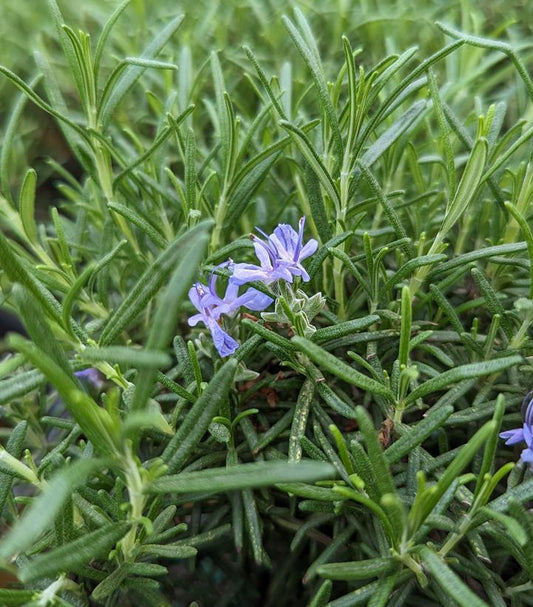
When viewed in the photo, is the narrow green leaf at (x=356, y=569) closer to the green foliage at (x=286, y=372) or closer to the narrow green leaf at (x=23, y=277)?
the green foliage at (x=286, y=372)

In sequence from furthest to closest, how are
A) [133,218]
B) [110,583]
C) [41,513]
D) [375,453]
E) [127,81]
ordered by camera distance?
[127,81] < [133,218] < [110,583] < [375,453] < [41,513]

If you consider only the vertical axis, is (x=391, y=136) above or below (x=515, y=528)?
above

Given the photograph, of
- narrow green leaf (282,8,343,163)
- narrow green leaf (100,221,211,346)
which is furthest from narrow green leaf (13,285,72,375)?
narrow green leaf (282,8,343,163)

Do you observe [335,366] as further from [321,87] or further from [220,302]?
[321,87]

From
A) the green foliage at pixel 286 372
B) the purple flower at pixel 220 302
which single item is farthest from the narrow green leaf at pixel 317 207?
the purple flower at pixel 220 302

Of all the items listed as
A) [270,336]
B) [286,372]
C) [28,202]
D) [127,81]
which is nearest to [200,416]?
[270,336]

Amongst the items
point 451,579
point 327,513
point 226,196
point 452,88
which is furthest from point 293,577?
point 452,88

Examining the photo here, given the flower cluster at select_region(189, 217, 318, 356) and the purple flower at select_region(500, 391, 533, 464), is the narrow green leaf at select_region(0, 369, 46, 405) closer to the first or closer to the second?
the flower cluster at select_region(189, 217, 318, 356)
